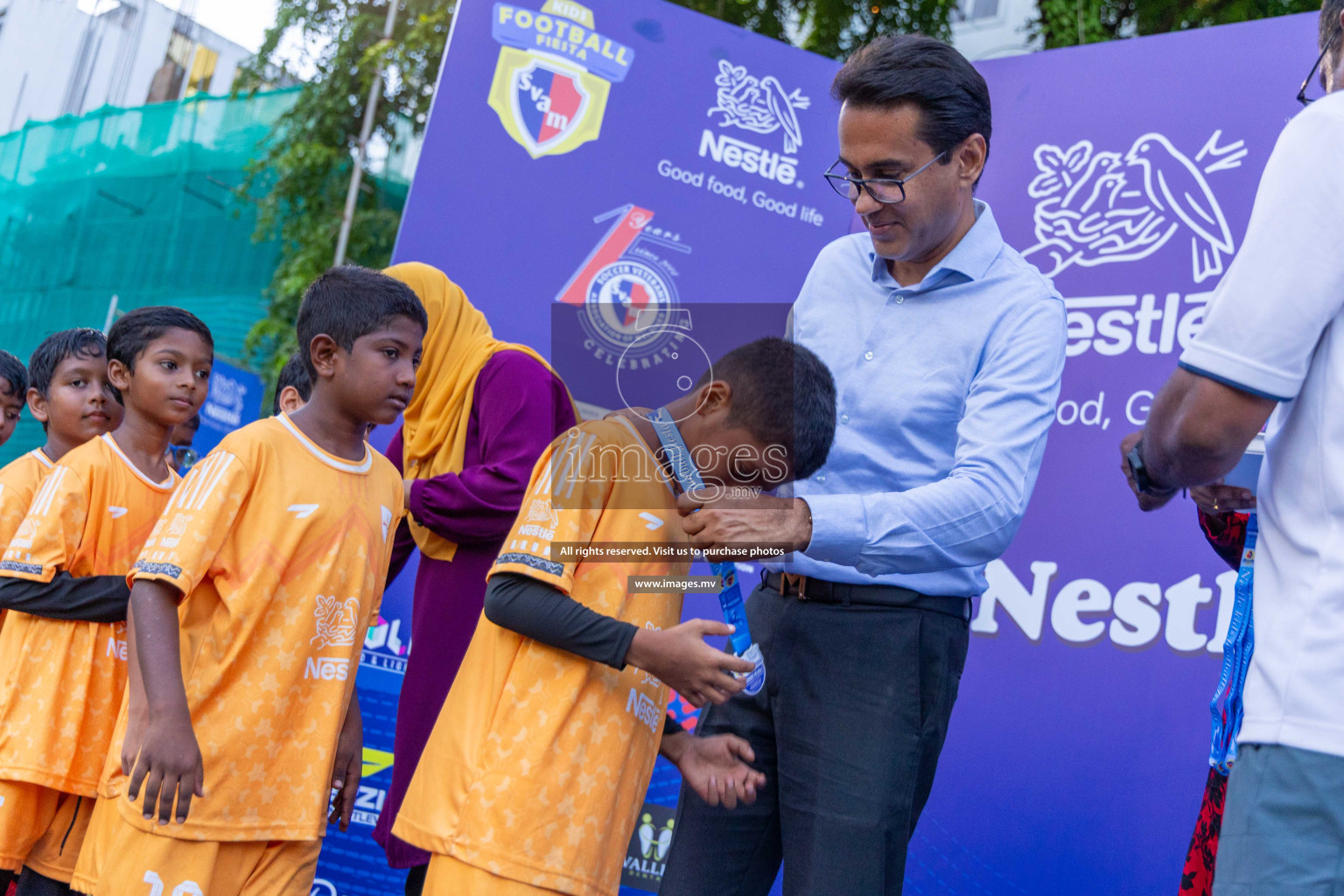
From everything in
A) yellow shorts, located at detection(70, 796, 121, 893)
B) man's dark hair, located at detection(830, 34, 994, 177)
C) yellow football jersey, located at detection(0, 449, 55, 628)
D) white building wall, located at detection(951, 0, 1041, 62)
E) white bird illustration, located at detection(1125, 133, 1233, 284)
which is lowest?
yellow shorts, located at detection(70, 796, 121, 893)

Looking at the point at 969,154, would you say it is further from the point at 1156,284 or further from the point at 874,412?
the point at 1156,284

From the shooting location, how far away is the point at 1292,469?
3.48 feet

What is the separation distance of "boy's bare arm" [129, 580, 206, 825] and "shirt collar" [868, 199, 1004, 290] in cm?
129

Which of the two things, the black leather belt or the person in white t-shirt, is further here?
the black leather belt

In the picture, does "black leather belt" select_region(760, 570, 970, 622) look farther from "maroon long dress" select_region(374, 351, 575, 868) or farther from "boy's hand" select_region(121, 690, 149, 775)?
"boy's hand" select_region(121, 690, 149, 775)

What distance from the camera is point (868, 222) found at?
1710mm

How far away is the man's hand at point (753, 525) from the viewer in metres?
1.35

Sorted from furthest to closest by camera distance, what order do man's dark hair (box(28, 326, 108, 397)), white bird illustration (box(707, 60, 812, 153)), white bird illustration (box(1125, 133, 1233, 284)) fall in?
white bird illustration (box(707, 60, 812, 153)) → white bird illustration (box(1125, 133, 1233, 284)) → man's dark hair (box(28, 326, 108, 397))

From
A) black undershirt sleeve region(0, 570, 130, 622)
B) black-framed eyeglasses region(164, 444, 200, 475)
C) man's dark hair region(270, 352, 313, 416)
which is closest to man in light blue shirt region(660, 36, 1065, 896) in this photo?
black undershirt sleeve region(0, 570, 130, 622)

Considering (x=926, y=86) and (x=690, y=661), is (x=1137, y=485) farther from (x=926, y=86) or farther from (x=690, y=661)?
(x=926, y=86)

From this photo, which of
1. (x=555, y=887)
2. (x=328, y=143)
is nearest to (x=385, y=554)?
(x=555, y=887)

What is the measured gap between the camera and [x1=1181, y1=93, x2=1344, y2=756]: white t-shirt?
0.99 m

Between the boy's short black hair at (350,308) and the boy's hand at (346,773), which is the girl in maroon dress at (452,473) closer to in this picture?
the boy's hand at (346,773)

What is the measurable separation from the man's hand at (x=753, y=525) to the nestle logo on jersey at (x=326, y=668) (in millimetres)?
813
